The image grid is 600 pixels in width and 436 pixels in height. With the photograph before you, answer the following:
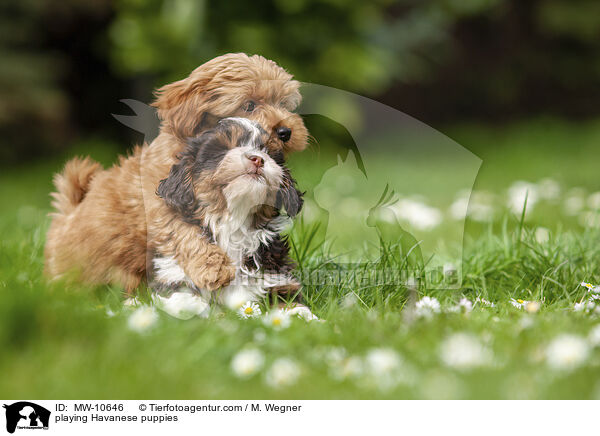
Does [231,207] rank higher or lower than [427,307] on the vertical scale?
higher

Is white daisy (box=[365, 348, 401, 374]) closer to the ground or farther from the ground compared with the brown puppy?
closer to the ground

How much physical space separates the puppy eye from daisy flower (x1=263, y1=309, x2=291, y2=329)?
64cm

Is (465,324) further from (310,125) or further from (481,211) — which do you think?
(481,211)

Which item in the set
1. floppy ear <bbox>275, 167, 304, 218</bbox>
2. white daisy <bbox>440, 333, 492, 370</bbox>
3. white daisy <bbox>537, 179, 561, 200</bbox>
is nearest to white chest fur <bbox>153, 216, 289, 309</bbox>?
floppy ear <bbox>275, 167, 304, 218</bbox>

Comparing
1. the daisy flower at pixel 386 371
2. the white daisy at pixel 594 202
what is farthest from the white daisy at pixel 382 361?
the white daisy at pixel 594 202

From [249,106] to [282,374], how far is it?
0.78 meters

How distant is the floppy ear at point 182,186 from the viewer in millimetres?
1988

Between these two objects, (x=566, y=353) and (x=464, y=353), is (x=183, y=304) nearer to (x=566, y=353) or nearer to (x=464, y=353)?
(x=464, y=353)
